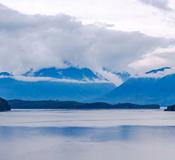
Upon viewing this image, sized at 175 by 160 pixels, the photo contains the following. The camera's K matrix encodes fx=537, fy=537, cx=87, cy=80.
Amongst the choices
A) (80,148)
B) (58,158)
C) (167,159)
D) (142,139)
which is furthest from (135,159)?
(142,139)

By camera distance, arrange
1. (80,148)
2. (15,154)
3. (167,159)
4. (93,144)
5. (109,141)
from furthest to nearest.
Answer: (109,141), (93,144), (80,148), (15,154), (167,159)

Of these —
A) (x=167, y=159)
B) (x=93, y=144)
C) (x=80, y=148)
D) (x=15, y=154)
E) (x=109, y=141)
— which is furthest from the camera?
(x=109, y=141)

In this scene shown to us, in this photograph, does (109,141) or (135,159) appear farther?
(109,141)

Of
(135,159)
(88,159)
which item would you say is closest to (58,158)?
(88,159)

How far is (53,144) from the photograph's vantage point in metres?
70.1

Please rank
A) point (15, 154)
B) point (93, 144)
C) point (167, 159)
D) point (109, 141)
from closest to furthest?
1. point (167, 159)
2. point (15, 154)
3. point (93, 144)
4. point (109, 141)

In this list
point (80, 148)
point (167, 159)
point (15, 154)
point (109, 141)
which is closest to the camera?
point (167, 159)

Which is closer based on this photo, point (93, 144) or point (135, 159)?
point (135, 159)

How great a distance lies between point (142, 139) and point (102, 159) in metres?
24.3

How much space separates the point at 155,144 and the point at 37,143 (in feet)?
51.0

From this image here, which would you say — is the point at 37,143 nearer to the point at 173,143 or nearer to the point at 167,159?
the point at 173,143

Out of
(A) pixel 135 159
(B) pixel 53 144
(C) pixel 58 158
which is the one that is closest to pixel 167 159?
(A) pixel 135 159

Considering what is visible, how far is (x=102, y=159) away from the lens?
177 feet

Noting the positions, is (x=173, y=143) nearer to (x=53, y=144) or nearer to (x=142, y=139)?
(x=142, y=139)
